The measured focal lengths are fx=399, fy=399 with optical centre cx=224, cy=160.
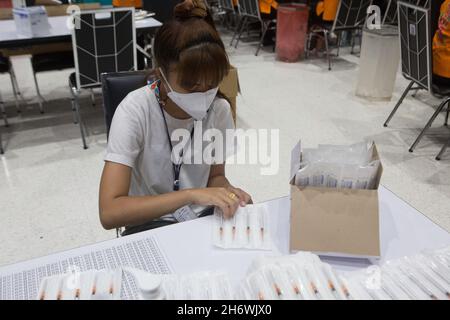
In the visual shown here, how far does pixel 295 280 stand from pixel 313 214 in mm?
208

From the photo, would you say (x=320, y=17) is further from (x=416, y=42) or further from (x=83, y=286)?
(x=83, y=286)

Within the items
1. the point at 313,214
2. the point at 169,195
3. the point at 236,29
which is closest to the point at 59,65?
the point at 169,195

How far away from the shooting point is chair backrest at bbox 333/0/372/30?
14.4 feet

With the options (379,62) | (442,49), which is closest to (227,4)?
(379,62)

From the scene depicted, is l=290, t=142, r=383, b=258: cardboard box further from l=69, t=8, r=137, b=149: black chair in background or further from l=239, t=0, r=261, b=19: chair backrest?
l=239, t=0, r=261, b=19: chair backrest

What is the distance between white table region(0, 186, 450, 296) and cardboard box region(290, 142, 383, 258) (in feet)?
0.14

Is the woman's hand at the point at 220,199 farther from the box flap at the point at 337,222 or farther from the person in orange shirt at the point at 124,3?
the person in orange shirt at the point at 124,3

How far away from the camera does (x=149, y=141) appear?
3.92ft

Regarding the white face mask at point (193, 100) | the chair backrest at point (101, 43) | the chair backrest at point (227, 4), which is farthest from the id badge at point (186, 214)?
the chair backrest at point (227, 4)

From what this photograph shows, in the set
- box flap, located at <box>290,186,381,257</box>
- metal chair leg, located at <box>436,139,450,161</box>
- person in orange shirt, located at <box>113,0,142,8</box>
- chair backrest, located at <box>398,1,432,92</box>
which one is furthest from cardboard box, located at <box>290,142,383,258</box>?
person in orange shirt, located at <box>113,0,142,8</box>

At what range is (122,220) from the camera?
1074 millimetres

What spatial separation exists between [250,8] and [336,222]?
15.2ft

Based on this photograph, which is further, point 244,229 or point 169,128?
point 169,128

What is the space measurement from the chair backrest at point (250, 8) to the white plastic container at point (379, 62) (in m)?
1.65
